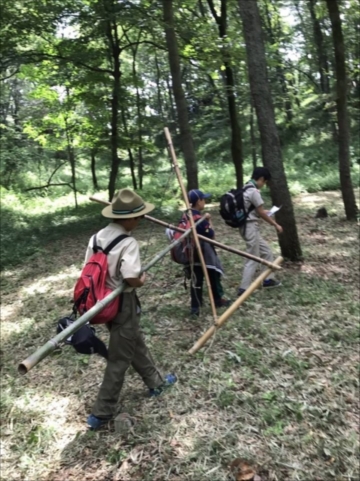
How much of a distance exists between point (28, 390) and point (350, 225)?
8.88 meters

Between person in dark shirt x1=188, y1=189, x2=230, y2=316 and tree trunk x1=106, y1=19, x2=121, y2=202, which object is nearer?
person in dark shirt x1=188, y1=189, x2=230, y2=316

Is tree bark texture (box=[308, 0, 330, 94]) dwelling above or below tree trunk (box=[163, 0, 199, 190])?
above

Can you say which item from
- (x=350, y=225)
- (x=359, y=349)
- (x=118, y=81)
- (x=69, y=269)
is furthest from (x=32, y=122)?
(x=359, y=349)

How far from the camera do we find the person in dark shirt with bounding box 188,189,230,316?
550cm

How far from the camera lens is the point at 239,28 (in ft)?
47.6

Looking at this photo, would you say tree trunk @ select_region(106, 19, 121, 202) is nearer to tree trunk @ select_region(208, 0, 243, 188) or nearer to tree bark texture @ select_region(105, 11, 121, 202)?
tree bark texture @ select_region(105, 11, 121, 202)

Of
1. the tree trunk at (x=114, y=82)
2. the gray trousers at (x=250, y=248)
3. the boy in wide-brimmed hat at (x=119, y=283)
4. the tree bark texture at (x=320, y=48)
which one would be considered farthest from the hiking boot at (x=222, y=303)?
the tree bark texture at (x=320, y=48)

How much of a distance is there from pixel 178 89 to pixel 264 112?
346 centimetres

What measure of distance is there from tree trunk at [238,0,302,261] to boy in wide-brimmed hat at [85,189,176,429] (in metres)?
4.08

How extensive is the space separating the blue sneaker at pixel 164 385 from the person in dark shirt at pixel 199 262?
129 cm

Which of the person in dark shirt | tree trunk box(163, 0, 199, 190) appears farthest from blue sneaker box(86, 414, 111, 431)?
tree trunk box(163, 0, 199, 190)

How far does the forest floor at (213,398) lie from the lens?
3.39 meters

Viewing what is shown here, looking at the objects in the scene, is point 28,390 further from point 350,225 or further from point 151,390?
point 350,225

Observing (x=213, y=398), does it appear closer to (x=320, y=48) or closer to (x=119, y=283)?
(x=119, y=283)
